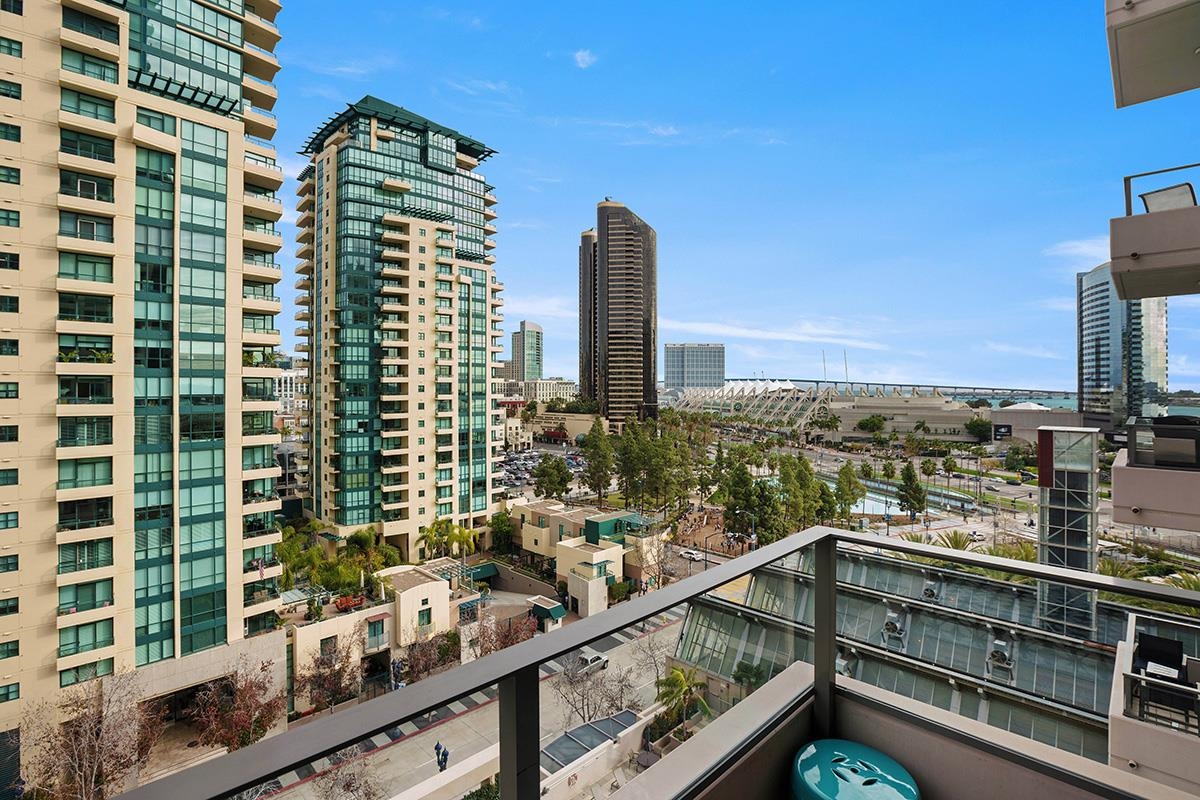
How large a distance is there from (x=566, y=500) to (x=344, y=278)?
13615mm

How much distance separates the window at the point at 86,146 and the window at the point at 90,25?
1.66 metres

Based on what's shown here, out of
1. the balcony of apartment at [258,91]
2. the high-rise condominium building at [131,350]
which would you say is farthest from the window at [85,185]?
the balcony of apartment at [258,91]

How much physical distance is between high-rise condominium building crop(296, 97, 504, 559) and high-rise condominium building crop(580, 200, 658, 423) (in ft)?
92.1

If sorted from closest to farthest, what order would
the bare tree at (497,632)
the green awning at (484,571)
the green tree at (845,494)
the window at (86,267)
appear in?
the window at (86,267)
the bare tree at (497,632)
the green awning at (484,571)
the green tree at (845,494)

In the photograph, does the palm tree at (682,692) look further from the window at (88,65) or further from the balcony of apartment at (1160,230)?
the window at (88,65)

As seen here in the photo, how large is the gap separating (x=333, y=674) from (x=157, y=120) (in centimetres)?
1040

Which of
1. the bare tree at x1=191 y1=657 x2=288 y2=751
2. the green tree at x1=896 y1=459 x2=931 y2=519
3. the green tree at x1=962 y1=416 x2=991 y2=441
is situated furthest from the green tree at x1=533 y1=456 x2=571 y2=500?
the green tree at x1=962 y1=416 x2=991 y2=441

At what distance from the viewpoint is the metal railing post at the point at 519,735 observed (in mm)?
767

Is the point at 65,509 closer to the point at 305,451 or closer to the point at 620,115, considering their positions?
the point at 305,451

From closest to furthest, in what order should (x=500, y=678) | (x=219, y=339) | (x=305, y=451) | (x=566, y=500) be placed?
(x=500, y=678) → (x=219, y=339) → (x=305, y=451) → (x=566, y=500)

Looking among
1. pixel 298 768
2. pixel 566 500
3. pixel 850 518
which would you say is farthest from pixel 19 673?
pixel 850 518

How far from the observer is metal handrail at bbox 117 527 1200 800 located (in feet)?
1.64

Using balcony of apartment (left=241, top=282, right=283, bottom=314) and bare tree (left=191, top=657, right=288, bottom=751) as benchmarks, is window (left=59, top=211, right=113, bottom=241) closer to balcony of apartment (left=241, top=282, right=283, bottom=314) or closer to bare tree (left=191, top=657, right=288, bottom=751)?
balcony of apartment (left=241, top=282, right=283, bottom=314)

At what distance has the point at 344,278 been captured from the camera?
1753 centimetres
